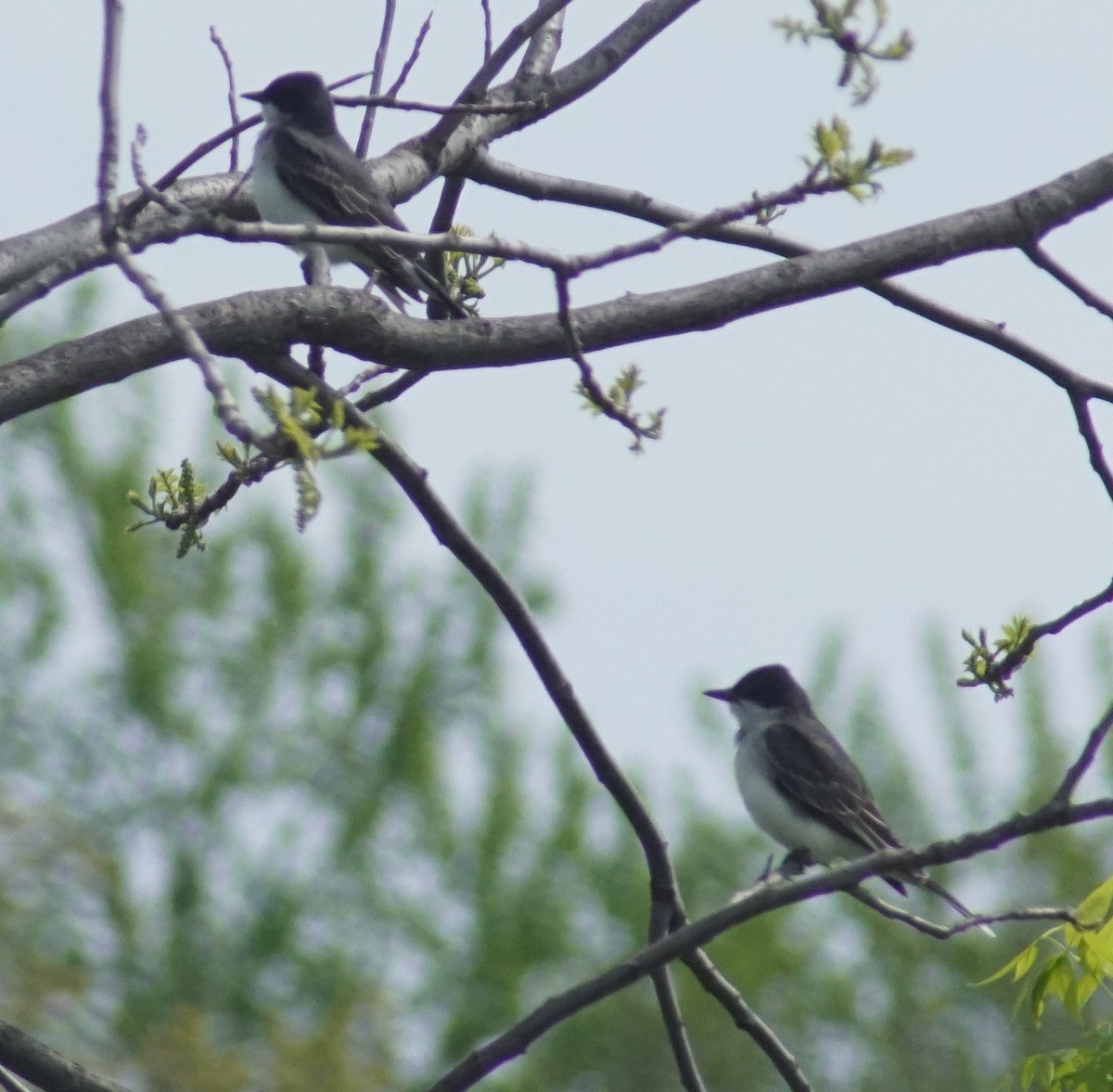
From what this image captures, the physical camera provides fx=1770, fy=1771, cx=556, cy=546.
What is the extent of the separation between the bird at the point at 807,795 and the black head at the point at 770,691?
0.60 ft

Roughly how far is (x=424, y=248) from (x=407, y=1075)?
787 inches

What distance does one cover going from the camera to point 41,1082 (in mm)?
3855

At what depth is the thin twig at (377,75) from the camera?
16.3ft

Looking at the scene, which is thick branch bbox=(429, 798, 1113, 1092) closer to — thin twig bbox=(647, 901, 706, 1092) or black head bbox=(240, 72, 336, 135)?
thin twig bbox=(647, 901, 706, 1092)

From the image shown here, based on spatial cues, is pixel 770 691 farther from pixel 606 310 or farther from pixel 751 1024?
pixel 606 310

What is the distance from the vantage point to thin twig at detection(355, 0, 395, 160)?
496 centimetres

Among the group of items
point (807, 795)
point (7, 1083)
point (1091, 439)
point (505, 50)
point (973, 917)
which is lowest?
point (7, 1083)

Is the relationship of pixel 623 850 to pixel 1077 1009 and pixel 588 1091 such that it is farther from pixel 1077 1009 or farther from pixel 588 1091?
pixel 1077 1009

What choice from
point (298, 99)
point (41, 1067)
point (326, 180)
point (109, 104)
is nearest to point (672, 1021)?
point (41, 1067)

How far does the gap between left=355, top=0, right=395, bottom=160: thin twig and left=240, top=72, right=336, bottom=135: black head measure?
2.72 meters

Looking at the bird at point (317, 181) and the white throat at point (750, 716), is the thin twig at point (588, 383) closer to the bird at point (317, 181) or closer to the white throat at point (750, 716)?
the bird at point (317, 181)

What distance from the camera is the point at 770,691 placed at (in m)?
8.98

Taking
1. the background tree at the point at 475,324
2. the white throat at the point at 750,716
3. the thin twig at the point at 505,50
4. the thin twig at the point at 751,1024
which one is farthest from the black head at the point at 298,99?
the thin twig at the point at 751,1024

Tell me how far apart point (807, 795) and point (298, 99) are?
394cm
